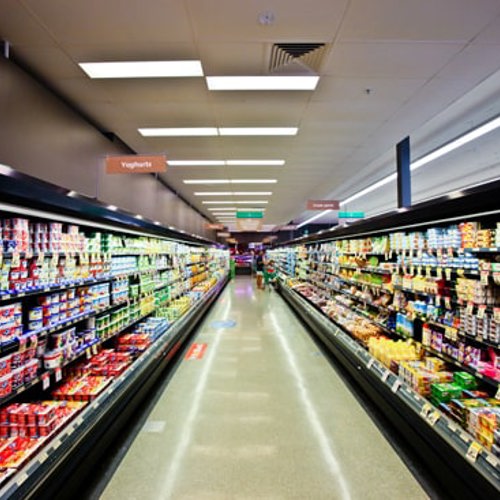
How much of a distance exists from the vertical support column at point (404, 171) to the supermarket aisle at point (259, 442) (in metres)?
3.24

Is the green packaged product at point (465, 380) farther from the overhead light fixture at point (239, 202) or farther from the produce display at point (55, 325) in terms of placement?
the overhead light fixture at point (239, 202)

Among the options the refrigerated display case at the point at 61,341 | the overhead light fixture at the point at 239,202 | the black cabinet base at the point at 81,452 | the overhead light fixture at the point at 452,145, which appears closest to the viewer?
the black cabinet base at the point at 81,452

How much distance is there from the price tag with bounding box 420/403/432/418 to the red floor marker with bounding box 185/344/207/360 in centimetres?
348

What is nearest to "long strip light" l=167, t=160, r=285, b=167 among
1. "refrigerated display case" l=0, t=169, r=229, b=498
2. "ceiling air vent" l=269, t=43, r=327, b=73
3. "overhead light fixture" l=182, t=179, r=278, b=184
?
"overhead light fixture" l=182, t=179, r=278, b=184

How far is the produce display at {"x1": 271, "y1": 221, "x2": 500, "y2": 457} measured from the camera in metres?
2.20

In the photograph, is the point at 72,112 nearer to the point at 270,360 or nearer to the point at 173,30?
the point at 173,30

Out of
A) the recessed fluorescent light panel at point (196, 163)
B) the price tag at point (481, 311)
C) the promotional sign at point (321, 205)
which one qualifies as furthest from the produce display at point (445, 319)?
the promotional sign at point (321, 205)

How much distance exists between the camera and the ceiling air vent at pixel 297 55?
2.79 metres

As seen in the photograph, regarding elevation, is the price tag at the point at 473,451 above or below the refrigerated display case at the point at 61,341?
below

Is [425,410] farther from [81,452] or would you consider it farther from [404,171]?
[404,171]

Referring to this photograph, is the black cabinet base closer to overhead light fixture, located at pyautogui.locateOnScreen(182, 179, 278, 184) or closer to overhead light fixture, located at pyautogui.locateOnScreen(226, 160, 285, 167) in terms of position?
overhead light fixture, located at pyautogui.locateOnScreen(226, 160, 285, 167)

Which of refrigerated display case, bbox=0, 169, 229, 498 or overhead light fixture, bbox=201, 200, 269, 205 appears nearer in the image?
refrigerated display case, bbox=0, 169, 229, 498

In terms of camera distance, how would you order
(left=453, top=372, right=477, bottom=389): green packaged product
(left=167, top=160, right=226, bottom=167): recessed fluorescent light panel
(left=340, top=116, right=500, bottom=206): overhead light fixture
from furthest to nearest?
(left=167, top=160, right=226, bottom=167): recessed fluorescent light panel
(left=340, top=116, right=500, bottom=206): overhead light fixture
(left=453, top=372, right=477, bottom=389): green packaged product

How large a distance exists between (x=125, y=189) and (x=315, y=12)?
4477 millimetres
